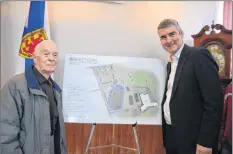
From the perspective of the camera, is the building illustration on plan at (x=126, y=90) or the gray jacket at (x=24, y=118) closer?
the gray jacket at (x=24, y=118)

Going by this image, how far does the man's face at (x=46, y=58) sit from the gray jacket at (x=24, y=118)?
0.32 ft

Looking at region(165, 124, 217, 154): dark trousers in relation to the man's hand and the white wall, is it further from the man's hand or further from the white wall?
the white wall

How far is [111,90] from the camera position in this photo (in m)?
2.16

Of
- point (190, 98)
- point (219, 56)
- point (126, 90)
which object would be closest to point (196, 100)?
point (190, 98)

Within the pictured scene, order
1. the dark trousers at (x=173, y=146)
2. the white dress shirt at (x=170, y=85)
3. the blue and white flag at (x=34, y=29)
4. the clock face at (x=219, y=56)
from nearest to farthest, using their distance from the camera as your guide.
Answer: the dark trousers at (x=173, y=146) < the white dress shirt at (x=170, y=85) < the blue and white flag at (x=34, y=29) < the clock face at (x=219, y=56)

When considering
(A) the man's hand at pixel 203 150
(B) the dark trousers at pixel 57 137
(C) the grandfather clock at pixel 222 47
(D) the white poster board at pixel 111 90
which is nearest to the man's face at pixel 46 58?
(B) the dark trousers at pixel 57 137

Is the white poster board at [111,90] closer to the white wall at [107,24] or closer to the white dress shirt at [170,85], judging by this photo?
the white wall at [107,24]

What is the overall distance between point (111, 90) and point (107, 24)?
76 centimetres

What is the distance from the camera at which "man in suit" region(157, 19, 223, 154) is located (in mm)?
1379

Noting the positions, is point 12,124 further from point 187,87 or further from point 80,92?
point 187,87

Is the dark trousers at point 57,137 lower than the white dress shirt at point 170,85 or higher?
lower

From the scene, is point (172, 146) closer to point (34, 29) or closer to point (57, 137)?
point (57, 137)

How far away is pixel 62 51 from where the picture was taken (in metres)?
2.44

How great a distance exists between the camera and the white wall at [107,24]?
90.4 inches
